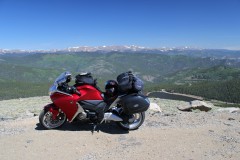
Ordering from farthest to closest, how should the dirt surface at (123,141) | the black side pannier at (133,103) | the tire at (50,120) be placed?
the tire at (50,120) < the black side pannier at (133,103) < the dirt surface at (123,141)

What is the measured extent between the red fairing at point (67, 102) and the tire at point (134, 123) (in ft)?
5.14

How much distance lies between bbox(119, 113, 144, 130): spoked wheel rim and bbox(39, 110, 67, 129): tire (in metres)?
1.95

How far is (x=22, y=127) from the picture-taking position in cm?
1024

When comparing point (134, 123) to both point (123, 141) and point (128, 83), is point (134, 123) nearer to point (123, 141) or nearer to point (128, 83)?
point (123, 141)

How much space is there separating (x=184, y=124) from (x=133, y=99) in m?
2.34

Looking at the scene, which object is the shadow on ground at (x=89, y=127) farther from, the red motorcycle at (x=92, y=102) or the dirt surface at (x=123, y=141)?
the red motorcycle at (x=92, y=102)

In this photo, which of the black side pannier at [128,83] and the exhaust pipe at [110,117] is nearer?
the black side pannier at [128,83]

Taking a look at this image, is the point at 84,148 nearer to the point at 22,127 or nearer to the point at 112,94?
the point at 112,94

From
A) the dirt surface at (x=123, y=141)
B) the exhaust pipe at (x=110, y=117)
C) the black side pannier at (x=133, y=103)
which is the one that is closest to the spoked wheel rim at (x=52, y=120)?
the dirt surface at (x=123, y=141)

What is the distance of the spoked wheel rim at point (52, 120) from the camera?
379 inches

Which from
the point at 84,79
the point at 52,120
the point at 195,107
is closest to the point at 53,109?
the point at 52,120

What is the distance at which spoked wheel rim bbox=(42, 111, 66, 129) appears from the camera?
379 inches

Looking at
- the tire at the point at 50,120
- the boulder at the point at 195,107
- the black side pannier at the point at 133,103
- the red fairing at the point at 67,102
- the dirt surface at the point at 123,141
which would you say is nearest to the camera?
the dirt surface at the point at 123,141

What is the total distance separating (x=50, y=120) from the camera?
9680 millimetres
